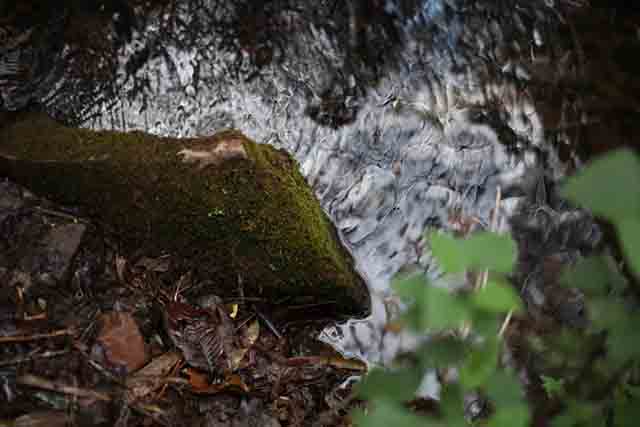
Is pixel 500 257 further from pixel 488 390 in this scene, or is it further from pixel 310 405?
pixel 310 405

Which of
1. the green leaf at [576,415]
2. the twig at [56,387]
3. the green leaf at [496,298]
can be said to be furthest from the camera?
the twig at [56,387]

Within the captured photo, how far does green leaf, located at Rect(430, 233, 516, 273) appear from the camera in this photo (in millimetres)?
1162

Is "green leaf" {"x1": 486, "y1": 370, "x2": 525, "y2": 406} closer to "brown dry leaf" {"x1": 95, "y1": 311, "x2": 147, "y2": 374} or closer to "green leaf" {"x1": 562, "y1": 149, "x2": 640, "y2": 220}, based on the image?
"green leaf" {"x1": 562, "y1": 149, "x2": 640, "y2": 220}

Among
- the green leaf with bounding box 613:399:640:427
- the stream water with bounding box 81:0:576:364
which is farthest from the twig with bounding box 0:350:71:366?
the green leaf with bounding box 613:399:640:427

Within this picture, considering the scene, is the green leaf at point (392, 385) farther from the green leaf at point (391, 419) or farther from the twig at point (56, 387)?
the twig at point (56, 387)

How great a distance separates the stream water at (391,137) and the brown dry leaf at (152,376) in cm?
78

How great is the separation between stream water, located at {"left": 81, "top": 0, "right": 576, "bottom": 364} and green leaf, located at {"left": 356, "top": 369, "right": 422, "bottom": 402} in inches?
63.0

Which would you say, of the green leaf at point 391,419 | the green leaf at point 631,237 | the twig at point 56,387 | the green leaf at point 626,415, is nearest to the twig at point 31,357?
the twig at point 56,387

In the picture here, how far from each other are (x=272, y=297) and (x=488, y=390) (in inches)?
64.9

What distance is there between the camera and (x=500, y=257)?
1171 millimetres

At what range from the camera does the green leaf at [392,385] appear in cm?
133

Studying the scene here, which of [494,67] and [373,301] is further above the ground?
[494,67]

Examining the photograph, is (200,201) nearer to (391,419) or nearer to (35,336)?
(35,336)

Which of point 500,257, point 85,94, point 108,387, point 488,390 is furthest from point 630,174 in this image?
point 85,94
